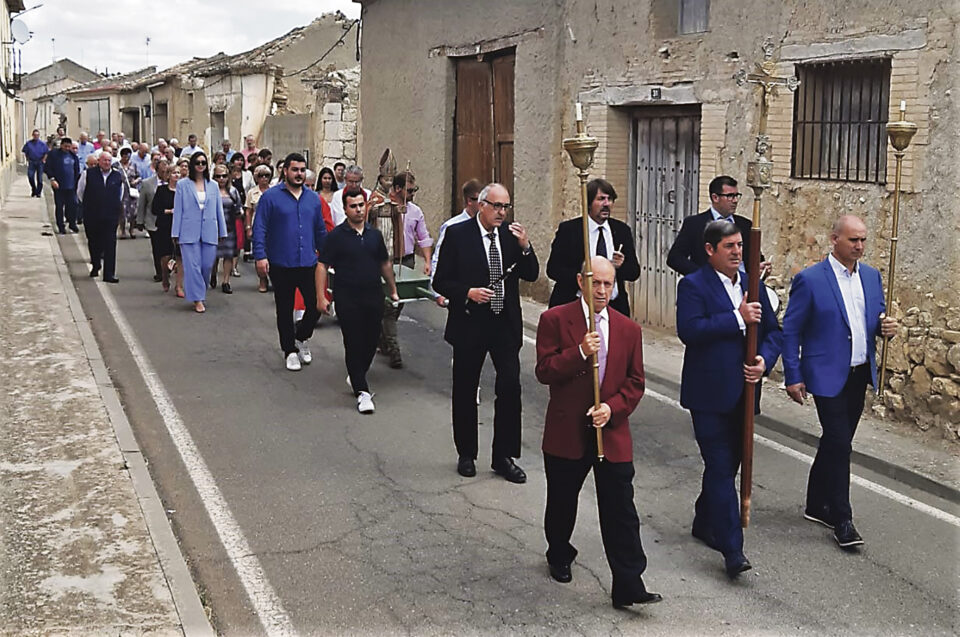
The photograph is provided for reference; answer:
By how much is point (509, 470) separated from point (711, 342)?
6.15ft

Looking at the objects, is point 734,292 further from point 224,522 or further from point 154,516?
point 154,516

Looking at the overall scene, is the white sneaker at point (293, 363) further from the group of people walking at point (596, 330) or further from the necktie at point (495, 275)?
the necktie at point (495, 275)

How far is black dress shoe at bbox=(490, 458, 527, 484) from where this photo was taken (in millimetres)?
7090

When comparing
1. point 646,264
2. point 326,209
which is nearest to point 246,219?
point 326,209

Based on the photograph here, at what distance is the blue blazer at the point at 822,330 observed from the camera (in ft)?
20.0

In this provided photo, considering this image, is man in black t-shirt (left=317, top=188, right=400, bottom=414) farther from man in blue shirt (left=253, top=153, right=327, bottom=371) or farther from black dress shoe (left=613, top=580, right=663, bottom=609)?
black dress shoe (left=613, top=580, right=663, bottom=609)

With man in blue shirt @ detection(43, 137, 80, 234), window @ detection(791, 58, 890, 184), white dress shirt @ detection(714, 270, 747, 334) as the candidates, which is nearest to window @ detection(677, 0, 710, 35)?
window @ detection(791, 58, 890, 184)

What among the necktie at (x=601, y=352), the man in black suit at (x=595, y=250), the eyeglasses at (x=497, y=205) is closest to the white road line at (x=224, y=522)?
the necktie at (x=601, y=352)

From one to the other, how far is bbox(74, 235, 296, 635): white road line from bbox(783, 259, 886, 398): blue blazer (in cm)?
291

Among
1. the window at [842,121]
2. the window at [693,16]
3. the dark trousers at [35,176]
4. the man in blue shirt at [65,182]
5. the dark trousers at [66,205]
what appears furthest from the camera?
the dark trousers at [35,176]

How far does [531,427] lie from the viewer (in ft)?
28.0

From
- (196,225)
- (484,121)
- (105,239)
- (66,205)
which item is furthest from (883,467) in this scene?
(66,205)

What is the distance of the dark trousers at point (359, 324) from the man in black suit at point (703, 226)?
2395mm

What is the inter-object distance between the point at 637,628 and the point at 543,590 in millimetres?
570
